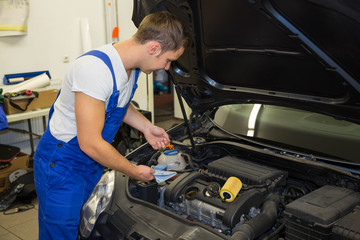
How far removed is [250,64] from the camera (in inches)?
70.5

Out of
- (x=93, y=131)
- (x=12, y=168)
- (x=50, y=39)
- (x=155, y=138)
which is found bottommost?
(x=12, y=168)

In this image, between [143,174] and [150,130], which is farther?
[150,130]

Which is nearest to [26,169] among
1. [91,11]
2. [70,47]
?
[70,47]

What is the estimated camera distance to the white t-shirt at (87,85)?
5.22 ft

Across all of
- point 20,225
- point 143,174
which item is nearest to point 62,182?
point 143,174

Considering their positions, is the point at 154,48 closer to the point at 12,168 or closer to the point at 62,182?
the point at 62,182

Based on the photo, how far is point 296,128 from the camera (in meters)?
2.06

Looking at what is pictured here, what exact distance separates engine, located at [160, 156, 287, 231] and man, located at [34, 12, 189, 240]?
0.18 metres

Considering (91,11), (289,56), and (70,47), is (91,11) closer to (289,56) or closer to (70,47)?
(70,47)

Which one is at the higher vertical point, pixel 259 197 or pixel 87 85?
pixel 87 85

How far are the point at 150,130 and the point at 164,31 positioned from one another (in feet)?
2.43

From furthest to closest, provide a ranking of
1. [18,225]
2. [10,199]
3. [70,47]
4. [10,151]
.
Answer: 1. [70,47]
2. [10,151]
3. [10,199]
4. [18,225]

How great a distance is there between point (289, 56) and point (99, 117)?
856 millimetres

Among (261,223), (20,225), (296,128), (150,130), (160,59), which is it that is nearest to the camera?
(261,223)
